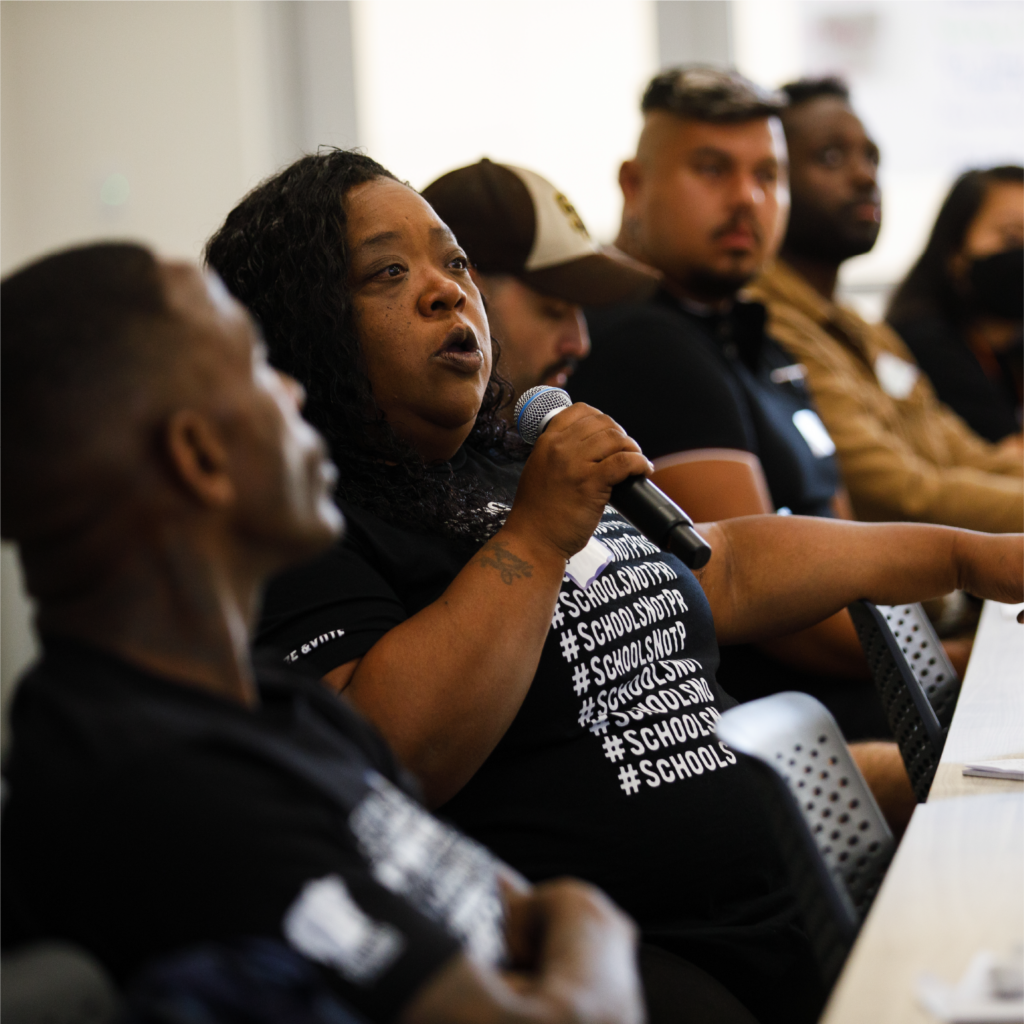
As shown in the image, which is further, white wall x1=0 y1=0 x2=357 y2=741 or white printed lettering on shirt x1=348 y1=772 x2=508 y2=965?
white wall x1=0 y1=0 x2=357 y2=741

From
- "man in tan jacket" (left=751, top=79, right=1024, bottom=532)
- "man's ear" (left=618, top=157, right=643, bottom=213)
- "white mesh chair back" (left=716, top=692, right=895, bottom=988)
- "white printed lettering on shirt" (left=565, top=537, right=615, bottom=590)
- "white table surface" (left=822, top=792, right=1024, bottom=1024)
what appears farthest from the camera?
"man in tan jacket" (left=751, top=79, right=1024, bottom=532)

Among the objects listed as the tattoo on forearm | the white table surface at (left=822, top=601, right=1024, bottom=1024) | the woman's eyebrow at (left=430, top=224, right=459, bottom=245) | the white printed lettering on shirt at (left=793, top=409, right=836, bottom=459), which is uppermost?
the woman's eyebrow at (left=430, top=224, right=459, bottom=245)

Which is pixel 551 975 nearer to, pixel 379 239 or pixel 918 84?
pixel 379 239

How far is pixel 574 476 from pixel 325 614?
Result: 0.86 ft

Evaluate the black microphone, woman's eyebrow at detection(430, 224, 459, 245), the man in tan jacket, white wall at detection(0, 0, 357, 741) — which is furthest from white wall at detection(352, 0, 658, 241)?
the black microphone

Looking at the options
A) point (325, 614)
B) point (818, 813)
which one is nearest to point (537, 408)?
point (325, 614)

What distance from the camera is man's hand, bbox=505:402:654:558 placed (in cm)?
116

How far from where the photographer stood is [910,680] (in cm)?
146

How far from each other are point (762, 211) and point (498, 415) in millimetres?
1073

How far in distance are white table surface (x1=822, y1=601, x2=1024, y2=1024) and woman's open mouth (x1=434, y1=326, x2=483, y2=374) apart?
24.3 inches

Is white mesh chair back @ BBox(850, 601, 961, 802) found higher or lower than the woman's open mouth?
lower

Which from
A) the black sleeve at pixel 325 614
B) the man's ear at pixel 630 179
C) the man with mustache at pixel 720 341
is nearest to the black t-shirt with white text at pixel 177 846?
the black sleeve at pixel 325 614

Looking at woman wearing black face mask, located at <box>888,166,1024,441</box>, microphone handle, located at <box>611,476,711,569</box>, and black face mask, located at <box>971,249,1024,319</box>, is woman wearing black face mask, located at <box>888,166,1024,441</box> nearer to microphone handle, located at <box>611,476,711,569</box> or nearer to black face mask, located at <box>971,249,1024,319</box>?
black face mask, located at <box>971,249,1024,319</box>

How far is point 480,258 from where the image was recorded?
1855 mm
